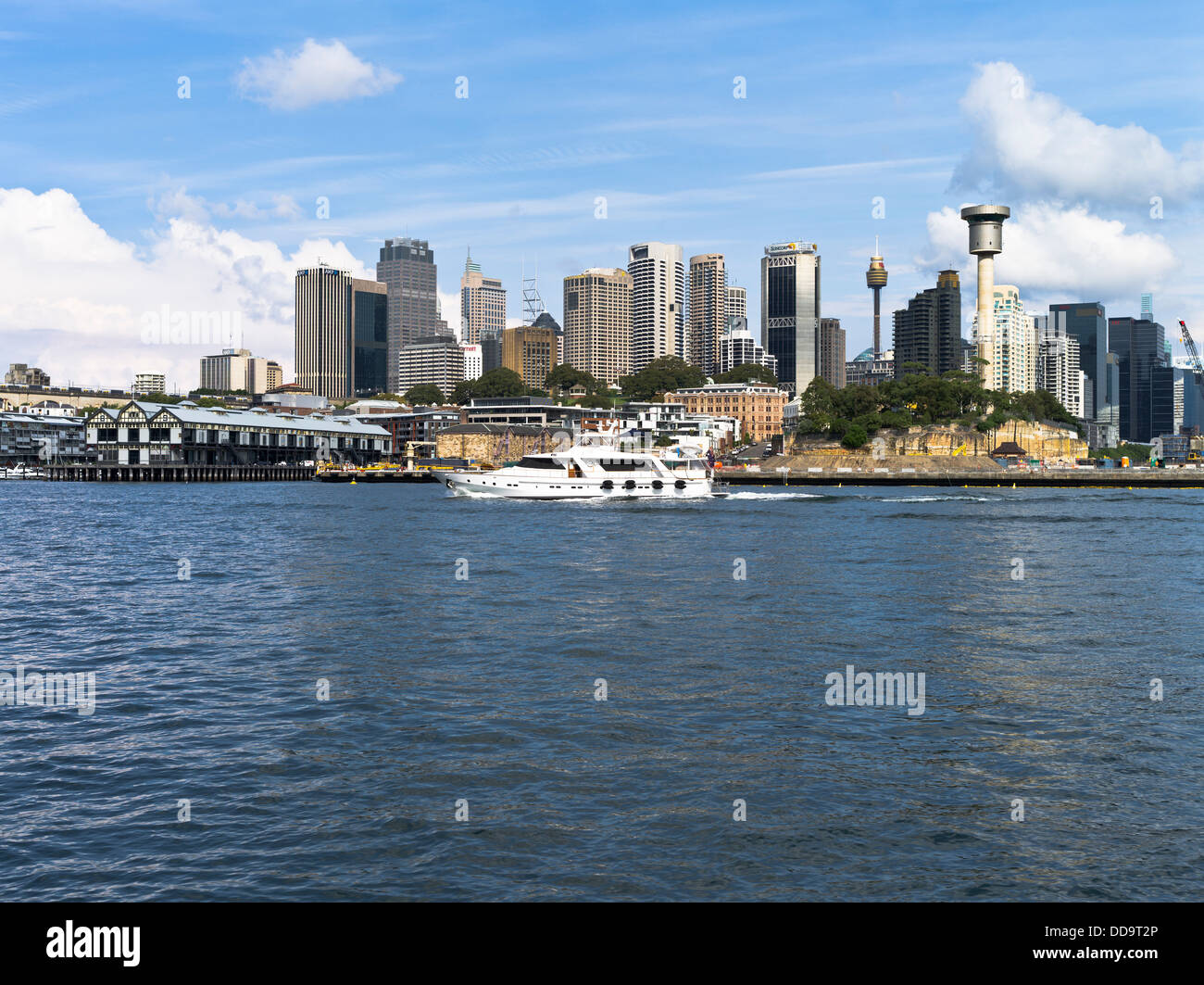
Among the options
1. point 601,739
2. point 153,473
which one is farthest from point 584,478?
point 153,473

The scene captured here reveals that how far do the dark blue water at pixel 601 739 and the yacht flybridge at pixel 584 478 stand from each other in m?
57.4

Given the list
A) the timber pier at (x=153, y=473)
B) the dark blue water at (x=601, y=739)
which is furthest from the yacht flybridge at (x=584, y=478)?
the timber pier at (x=153, y=473)

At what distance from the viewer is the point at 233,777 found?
1543 centimetres

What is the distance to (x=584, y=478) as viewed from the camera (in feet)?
326

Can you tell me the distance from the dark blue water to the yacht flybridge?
5737 cm

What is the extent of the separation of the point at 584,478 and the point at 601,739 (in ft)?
270

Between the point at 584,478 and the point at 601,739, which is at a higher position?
the point at 584,478

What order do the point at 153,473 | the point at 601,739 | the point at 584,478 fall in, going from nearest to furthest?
the point at 601,739 < the point at 584,478 < the point at 153,473

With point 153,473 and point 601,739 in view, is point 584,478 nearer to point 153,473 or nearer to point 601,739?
point 601,739

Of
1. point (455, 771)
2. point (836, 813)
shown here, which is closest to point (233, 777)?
point (455, 771)

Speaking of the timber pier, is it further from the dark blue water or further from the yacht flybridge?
the dark blue water
